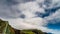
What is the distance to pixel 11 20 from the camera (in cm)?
216

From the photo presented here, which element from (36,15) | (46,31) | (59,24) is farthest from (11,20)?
(59,24)

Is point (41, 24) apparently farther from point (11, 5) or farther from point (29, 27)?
point (11, 5)

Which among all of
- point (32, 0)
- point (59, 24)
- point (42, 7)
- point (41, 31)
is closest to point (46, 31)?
point (41, 31)

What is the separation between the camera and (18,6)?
2201mm

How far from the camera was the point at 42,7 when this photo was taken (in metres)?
2.21

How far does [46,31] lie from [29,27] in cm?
25

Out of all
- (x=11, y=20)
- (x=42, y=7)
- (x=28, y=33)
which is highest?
(x=42, y=7)

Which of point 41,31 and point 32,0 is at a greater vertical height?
point 32,0

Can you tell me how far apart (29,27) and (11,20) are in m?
0.27

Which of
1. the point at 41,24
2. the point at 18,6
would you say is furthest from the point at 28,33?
the point at 18,6

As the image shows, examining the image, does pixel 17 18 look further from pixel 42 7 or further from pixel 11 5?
pixel 42 7

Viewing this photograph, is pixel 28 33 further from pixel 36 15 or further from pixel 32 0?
pixel 32 0

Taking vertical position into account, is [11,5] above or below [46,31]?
above

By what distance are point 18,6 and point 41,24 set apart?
42cm
